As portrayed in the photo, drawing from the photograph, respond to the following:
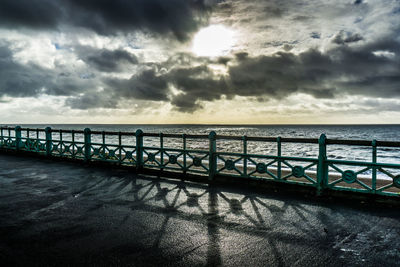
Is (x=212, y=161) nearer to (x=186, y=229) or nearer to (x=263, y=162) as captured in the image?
(x=263, y=162)

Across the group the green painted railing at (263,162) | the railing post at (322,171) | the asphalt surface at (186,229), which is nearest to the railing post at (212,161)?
Answer: the green painted railing at (263,162)

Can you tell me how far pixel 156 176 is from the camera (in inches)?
375

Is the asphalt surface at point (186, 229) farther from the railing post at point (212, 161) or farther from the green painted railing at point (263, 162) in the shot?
Answer: the railing post at point (212, 161)

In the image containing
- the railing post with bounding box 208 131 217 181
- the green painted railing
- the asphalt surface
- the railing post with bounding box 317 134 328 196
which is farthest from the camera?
the railing post with bounding box 208 131 217 181

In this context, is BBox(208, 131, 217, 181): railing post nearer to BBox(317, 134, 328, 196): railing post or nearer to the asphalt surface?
the asphalt surface

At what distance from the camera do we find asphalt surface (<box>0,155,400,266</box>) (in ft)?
12.2

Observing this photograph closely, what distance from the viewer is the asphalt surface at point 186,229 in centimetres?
371

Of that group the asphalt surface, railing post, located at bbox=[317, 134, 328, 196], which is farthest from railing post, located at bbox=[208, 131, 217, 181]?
railing post, located at bbox=[317, 134, 328, 196]

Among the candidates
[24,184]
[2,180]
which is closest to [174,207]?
[24,184]

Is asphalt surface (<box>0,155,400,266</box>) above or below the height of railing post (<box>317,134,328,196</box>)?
below

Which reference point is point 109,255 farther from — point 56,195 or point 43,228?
point 56,195

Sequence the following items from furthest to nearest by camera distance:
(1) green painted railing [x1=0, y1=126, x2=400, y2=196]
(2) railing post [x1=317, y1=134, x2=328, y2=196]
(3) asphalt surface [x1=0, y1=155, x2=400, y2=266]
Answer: (2) railing post [x1=317, y1=134, x2=328, y2=196], (1) green painted railing [x1=0, y1=126, x2=400, y2=196], (3) asphalt surface [x1=0, y1=155, x2=400, y2=266]

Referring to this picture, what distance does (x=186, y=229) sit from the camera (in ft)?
15.4

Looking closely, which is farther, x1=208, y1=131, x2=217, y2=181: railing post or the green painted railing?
x1=208, y1=131, x2=217, y2=181: railing post
